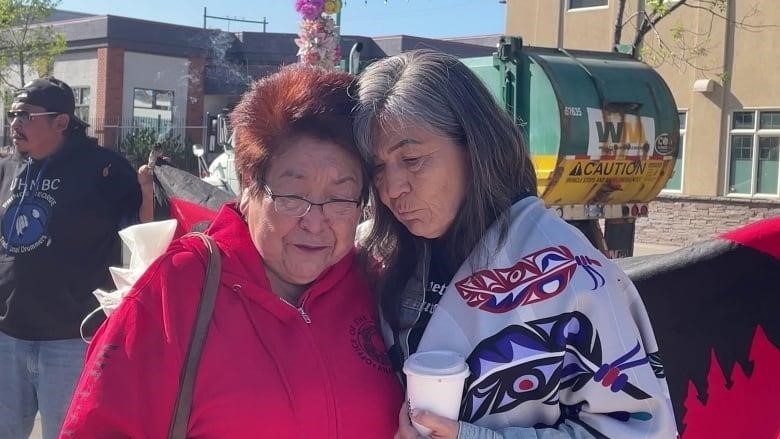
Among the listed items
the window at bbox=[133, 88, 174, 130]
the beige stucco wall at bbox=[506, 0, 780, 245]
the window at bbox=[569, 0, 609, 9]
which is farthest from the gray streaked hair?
the window at bbox=[133, 88, 174, 130]

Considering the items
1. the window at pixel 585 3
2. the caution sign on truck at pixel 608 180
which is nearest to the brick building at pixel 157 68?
the window at pixel 585 3

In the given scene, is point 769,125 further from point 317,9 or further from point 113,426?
point 113,426

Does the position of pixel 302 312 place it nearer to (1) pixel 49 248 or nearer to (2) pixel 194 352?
(2) pixel 194 352

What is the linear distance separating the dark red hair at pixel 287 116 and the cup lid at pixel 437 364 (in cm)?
56

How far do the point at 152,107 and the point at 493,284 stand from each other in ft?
89.4

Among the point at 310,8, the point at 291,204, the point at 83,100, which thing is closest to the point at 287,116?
the point at 291,204

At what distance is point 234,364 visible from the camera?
6.39 ft

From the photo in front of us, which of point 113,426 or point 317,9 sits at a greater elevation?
point 317,9

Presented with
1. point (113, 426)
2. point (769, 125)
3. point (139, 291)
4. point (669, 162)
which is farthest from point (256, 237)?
point (769, 125)

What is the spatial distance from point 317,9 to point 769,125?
463 inches

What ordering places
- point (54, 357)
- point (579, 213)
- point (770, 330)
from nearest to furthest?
point (770, 330)
point (54, 357)
point (579, 213)

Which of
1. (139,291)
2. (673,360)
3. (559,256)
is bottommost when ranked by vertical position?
(673,360)

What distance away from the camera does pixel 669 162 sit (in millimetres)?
9422

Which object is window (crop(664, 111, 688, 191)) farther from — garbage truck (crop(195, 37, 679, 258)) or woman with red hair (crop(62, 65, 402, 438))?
woman with red hair (crop(62, 65, 402, 438))
